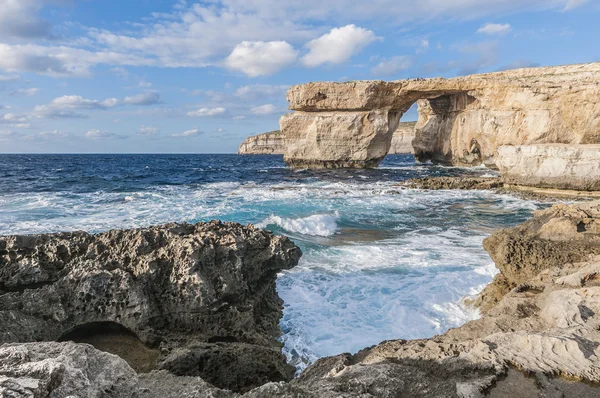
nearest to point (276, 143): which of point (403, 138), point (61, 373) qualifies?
point (403, 138)

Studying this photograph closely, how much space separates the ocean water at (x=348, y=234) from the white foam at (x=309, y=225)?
0.03 metres

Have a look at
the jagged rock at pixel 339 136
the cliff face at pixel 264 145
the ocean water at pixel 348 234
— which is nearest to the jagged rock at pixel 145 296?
the ocean water at pixel 348 234

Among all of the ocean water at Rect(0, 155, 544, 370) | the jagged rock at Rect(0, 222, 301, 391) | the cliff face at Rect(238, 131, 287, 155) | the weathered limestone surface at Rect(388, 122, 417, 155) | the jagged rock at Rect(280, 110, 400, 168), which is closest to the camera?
the jagged rock at Rect(0, 222, 301, 391)

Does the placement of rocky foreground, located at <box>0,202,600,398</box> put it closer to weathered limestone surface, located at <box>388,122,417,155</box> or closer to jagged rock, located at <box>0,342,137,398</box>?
jagged rock, located at <box>0,342,137,398</box>

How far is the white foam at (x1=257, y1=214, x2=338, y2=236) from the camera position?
1130 cm

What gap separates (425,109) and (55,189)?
37.4 m

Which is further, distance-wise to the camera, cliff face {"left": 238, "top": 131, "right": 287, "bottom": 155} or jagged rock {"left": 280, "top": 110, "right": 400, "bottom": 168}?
cliff face {"left": 238, "top": 131, "right": 287, "bottom": 155}

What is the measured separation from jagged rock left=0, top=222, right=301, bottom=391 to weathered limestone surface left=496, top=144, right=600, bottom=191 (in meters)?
18.9

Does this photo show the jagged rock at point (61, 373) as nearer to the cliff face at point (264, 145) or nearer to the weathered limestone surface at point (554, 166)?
the weathered limestone surface at point (554, 166)

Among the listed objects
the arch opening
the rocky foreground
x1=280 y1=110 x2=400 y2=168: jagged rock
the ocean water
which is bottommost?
the ocean water

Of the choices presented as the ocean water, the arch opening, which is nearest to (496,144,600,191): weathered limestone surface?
the ocean water

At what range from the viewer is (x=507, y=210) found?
1494cm

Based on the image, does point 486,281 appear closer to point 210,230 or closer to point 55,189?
A: point 210,230

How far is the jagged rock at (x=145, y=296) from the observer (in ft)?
11.2
